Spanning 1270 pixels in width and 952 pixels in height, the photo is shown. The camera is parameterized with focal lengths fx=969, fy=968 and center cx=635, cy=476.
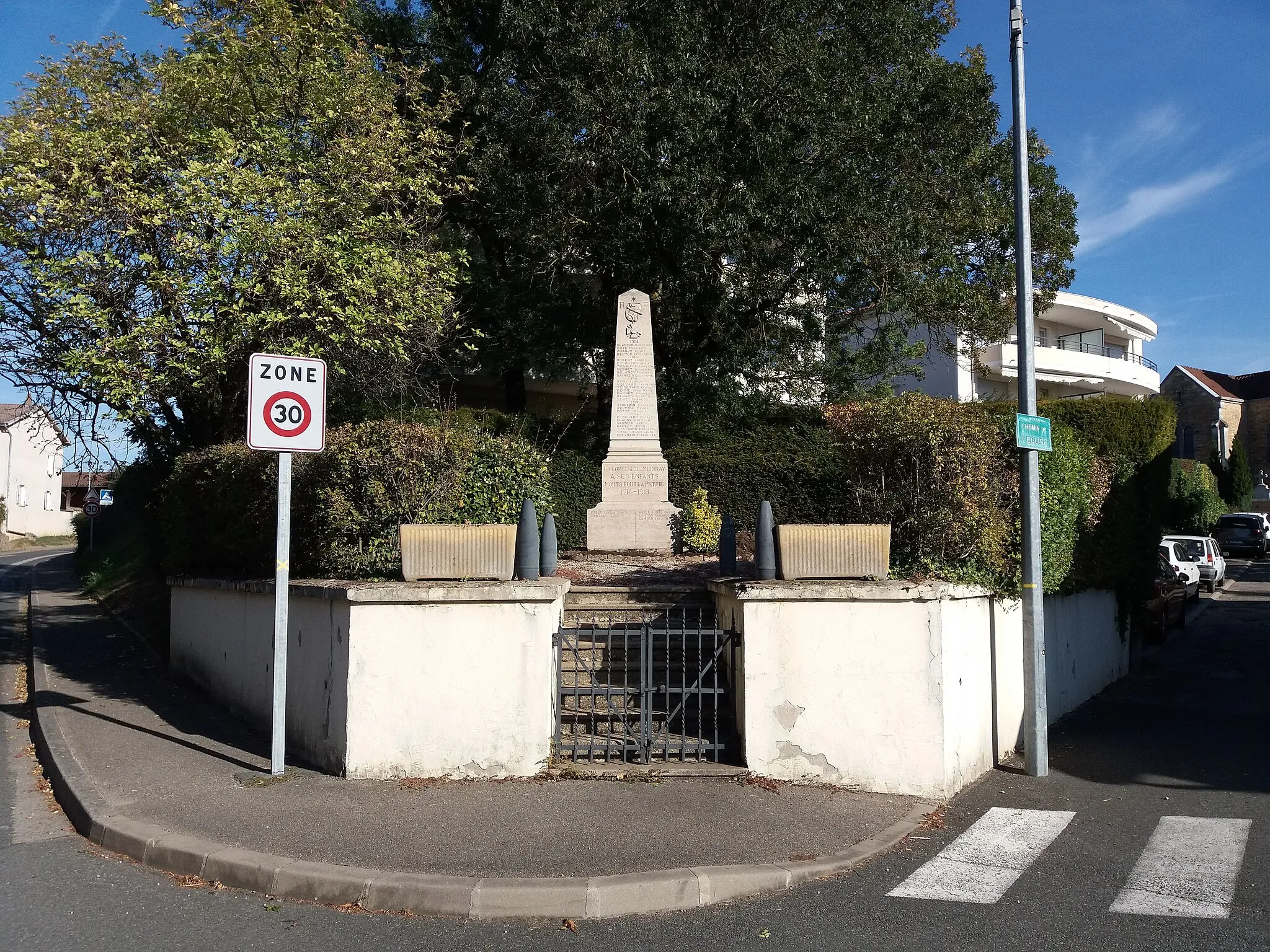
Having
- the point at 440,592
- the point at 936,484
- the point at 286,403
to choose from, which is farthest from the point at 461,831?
the point at 936,484

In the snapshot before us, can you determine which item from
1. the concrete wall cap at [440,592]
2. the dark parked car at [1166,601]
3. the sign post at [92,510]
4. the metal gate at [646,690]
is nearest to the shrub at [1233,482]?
the dark parked car at [1166,601]

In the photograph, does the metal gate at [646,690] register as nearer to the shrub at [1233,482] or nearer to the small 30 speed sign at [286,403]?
the small 30 speed sign at [286,403]

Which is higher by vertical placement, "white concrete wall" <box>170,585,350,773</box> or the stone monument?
the stone monument

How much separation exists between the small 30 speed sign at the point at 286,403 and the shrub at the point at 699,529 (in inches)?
325

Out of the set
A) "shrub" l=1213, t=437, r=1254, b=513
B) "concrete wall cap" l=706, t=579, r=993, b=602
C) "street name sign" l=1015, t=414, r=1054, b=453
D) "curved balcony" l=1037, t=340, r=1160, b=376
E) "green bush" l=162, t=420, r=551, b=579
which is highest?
"curved balcony" l=1037, t=340, r=1160, b=376

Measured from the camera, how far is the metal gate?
740cm

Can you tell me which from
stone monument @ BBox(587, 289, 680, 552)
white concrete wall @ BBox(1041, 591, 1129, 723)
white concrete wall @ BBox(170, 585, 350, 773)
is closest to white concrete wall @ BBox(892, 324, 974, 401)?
stone monument @ BBox(587, 289, 680, 552)

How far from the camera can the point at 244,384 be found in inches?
520

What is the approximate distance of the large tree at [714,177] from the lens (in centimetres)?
1639

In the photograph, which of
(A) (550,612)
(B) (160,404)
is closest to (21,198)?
(B) (160,404)

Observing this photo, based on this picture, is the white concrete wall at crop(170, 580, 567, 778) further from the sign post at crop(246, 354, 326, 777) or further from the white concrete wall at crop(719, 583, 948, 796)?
the white concrete wall at crop(719, 583, 948, 796)

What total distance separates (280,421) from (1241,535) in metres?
40.8

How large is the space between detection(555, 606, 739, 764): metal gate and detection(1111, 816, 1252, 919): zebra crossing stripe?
9.44ft

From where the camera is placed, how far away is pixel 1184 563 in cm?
2434
